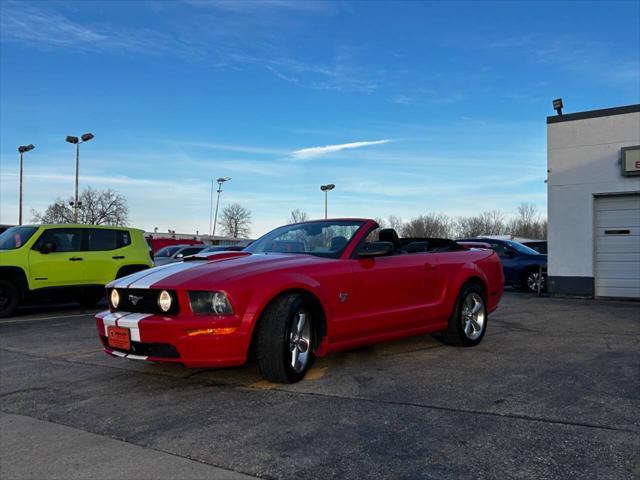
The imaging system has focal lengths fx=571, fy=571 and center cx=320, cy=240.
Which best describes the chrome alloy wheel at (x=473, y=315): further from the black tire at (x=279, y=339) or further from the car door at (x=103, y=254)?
the car door at (x=103, y=254)

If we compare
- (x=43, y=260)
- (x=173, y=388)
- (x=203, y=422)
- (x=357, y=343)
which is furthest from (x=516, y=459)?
(x=43, y=260)

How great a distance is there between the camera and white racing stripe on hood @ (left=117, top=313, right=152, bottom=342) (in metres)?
4.54

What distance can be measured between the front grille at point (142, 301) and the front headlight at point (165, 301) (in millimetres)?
22

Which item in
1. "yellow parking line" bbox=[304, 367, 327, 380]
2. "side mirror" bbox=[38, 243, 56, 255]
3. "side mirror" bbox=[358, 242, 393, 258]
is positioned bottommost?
"yellow parking line" bbox=[304, 367, 327, 380]

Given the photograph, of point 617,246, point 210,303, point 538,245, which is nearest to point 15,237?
point 210,303

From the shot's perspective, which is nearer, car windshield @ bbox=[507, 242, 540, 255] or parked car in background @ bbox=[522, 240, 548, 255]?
car windshield @ bbox=[507, 242, 540, 255]

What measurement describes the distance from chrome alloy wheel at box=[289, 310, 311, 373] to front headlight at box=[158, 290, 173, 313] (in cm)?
99

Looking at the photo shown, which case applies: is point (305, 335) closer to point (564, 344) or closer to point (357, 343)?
point (357, 343)

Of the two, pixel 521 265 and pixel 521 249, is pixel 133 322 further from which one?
pixel 521 249

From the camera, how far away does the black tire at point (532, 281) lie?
14.8 m

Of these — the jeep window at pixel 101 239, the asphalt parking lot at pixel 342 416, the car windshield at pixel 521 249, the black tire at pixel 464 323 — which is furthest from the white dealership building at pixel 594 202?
the jeep window at pixel 101 239

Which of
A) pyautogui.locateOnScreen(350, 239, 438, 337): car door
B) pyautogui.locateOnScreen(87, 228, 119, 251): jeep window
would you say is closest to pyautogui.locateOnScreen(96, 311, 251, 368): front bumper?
pyautogui.locateOnScreen(350, 239, 438, 337): car door

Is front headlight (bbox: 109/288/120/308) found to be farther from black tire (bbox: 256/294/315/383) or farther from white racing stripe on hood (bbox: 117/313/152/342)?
black tire (bbox: 256/294/315/383)

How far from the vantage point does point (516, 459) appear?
308 cm
